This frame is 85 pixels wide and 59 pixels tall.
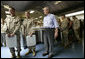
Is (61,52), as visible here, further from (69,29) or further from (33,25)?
(33,25)

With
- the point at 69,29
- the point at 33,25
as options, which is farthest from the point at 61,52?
the point at 33,25

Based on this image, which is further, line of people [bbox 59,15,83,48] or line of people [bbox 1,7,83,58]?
line of people [bbox 1,7,83,58]

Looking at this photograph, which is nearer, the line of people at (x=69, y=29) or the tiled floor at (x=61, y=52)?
the line of people at (x=69, y=29)

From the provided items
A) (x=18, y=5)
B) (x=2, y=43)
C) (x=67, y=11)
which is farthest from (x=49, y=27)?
(x=2, y=43)

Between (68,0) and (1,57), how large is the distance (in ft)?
2.91

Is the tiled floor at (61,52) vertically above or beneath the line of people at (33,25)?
beneath

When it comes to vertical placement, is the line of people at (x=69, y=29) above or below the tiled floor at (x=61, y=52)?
above

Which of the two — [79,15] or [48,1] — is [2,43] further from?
[79,15]

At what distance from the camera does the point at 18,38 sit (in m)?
1.02

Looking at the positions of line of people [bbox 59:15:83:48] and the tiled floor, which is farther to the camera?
the tiled floor

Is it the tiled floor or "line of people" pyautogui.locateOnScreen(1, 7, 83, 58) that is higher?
"line of people" pyautogui.locateOnScreen(1, 7, 83, 58)

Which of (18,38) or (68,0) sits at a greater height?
(68,0)

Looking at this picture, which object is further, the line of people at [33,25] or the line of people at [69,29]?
the line of people at [33,25]

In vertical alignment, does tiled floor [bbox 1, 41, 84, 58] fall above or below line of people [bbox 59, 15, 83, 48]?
below
